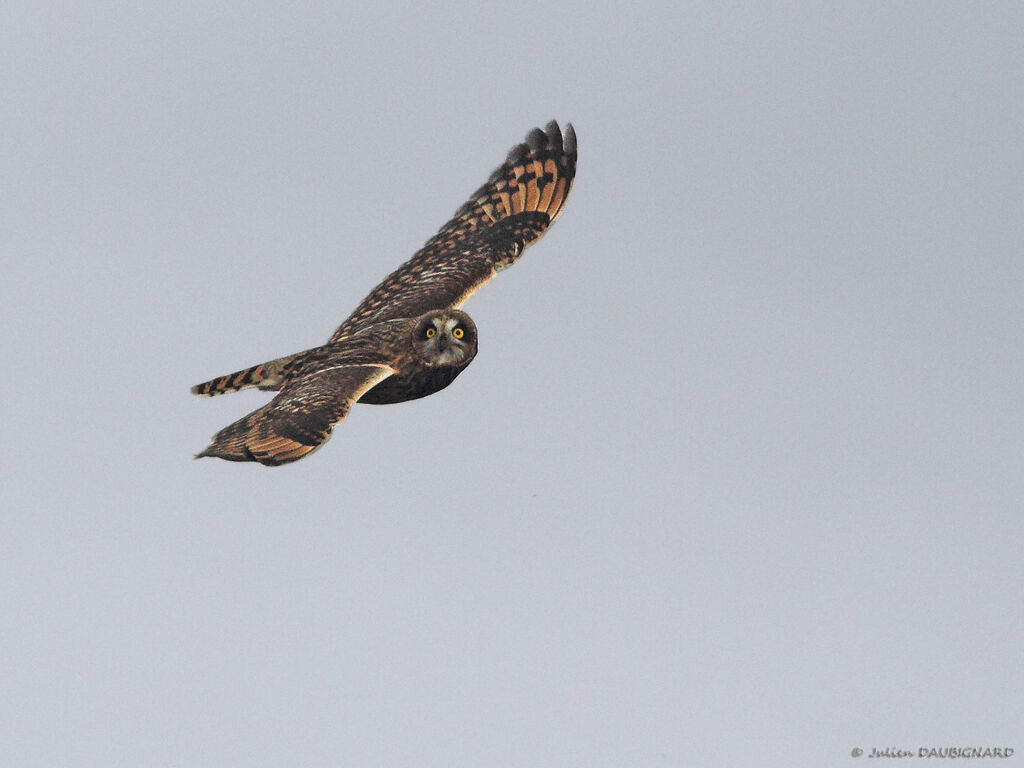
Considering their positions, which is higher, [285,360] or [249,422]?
[285,360]

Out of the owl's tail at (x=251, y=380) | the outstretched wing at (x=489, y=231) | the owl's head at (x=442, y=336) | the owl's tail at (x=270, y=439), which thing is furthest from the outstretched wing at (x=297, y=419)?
the outstretched wing at (x=489, y=231)

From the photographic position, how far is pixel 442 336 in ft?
53.9

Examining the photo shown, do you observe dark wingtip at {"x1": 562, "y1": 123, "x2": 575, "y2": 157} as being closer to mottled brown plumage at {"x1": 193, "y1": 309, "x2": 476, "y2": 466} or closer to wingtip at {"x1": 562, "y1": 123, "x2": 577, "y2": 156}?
wingtip at {"x1": 562, "y1": 123, "x2": 577, "y2": 156}

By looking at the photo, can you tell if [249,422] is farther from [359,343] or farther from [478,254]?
[478,254]

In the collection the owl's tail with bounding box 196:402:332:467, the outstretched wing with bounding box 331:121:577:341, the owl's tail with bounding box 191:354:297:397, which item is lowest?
the owl's tail with bounding box 196:402:332:467

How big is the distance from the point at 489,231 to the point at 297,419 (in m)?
5.64

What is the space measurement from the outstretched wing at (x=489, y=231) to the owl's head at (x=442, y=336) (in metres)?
1.45

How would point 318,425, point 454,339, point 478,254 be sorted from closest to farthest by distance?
point 318,425 → point 454,339 → point 478,254

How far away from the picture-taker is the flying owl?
14.6m

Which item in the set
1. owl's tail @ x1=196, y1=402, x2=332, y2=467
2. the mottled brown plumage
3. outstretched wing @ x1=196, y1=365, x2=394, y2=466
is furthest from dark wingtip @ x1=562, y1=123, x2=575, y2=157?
owl's tail @ x1=196, y1=402, x2=332, y2=467

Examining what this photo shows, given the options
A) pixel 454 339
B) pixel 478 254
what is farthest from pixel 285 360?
pixel 478 254

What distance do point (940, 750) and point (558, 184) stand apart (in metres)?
8.79

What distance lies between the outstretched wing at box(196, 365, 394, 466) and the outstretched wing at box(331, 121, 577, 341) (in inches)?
87.5

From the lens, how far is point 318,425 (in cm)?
1438
